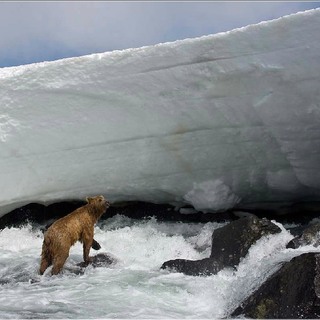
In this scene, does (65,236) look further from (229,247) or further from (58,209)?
(58,209)

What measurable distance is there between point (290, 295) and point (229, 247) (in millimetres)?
2383

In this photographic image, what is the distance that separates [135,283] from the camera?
6.00m

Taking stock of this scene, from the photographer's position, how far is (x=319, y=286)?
438 centimetres

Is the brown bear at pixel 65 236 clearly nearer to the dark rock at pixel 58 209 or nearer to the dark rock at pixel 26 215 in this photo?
the dark rock at pixel 58 209

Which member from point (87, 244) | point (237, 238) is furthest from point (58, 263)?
point (237, 238)

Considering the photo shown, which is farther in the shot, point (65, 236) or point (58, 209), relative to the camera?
point (58, 209)

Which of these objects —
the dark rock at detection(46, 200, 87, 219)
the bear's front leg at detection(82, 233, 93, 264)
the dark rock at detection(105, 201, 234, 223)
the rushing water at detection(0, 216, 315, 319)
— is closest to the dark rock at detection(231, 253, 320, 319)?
the rushing water at detection(0, 216, 315, 319)

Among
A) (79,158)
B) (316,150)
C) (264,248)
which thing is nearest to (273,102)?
(316,150)

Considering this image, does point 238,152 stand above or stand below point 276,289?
above

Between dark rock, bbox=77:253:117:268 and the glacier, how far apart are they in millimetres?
2709

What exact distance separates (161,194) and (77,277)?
3.93m

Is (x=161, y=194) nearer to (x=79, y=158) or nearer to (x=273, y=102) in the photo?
(x=79, y=158)

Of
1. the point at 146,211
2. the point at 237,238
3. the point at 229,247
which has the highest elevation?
the point at 146,211

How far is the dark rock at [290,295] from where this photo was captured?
14.2 feet
